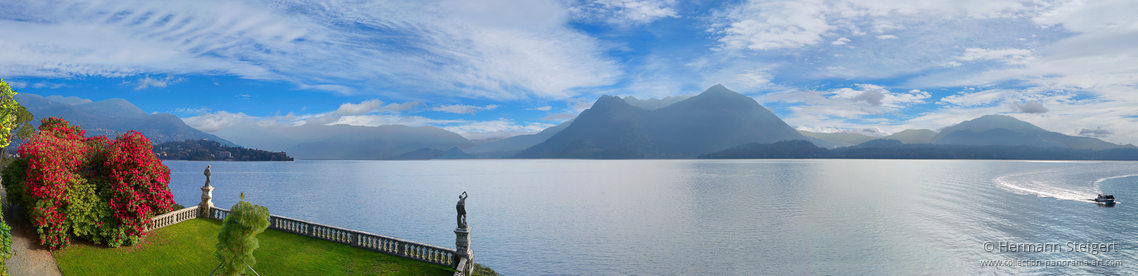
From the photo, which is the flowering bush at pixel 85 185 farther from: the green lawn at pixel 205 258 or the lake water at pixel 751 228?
the lake water at pixel 751 228

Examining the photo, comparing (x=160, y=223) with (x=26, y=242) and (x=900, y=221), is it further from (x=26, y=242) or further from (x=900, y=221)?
(x=900, y=221)

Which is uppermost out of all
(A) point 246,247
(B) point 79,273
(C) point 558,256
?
(A) point 246,247

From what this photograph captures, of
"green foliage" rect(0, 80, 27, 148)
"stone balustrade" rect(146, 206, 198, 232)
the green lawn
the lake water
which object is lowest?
the lake water

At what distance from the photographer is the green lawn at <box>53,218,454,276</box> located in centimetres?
2170

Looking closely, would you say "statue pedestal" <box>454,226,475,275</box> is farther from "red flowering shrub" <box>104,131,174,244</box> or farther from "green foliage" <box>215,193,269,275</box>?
"red flowering shrub" <box>104,131,174,244</box>

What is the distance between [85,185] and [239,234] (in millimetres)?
12273

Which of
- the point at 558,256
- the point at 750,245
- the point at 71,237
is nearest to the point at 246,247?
the point at 71,237

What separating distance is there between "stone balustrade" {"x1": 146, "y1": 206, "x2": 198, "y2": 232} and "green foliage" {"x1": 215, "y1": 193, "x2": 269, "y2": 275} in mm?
11876

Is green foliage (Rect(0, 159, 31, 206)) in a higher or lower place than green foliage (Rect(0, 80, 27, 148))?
lower

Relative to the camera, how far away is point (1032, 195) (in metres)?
76.1

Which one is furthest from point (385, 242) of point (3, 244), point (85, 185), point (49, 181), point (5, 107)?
point (5, 107)

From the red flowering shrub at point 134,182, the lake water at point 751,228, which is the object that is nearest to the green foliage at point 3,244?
the red flowering shrub at point 134,182

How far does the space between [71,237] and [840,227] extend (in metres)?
56.6

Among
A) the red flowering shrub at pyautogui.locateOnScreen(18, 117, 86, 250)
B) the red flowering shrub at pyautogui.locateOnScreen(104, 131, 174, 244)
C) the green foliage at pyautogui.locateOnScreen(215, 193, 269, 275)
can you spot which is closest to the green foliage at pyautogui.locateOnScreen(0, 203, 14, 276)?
the green foliage at pyautogui.locateOnScreen(215, 193, 269, 275)
